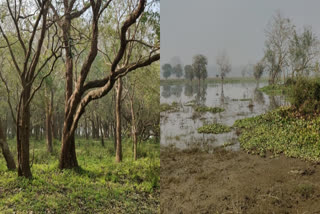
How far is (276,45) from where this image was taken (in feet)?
16.7

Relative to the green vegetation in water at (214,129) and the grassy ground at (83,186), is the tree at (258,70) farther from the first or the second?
the grassy ground at (83,186)

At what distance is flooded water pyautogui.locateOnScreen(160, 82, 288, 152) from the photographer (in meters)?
4.14

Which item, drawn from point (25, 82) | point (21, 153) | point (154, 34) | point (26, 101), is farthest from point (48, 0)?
point (21, 153)

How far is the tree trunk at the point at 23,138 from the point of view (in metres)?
2.65

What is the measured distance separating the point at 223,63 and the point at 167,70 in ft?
3.78

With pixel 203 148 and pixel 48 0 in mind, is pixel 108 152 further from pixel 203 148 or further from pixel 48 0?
pixel 48 0

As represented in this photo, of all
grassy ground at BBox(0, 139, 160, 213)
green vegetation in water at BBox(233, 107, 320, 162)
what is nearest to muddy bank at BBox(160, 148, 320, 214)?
green vegetation in water at BBox(233, 107, 320, 162)

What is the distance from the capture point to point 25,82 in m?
2.67

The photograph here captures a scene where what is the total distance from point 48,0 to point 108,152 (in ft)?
7.45

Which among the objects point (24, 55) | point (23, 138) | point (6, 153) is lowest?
point (6, 153)

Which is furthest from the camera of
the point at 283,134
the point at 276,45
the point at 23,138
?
the point at 276,45

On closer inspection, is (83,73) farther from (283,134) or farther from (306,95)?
(306,95)

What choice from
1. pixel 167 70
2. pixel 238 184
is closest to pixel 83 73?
pixel 167 70

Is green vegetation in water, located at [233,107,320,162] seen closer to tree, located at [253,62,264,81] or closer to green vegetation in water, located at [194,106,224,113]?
green vegetation in water, located at [194,106,224,113]
